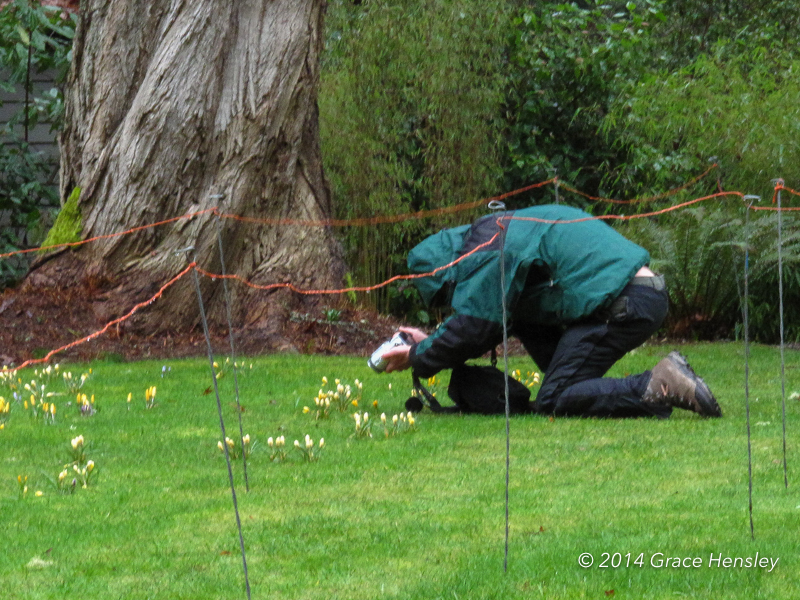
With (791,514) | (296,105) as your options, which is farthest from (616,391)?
(296,105)

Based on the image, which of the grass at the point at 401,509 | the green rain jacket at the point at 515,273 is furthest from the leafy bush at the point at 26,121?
the green rain jacket at the point at 515,273

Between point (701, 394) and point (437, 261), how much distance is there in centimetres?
161

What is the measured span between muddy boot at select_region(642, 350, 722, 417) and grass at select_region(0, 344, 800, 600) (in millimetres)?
133

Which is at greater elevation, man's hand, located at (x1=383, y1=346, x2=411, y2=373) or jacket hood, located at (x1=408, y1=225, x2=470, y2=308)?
A: jacket hood, located at (x1=408, y1=225, x2=470, y2=308)

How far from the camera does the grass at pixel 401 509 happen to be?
338cm

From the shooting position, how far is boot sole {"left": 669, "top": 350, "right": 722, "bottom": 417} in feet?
18.9

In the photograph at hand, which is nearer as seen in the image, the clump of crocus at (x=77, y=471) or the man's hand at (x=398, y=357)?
the clump of crocus at (x=77, y=471)

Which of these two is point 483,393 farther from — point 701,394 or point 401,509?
point 401,509

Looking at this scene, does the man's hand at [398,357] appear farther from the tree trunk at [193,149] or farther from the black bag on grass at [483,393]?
the tree trunk at [193,149]

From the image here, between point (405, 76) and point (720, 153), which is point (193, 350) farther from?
point (720, 153)

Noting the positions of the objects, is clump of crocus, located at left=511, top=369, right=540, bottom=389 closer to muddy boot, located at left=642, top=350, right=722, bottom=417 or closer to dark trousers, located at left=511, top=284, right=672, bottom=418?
dark trousers, located at left=511, top=284, right=672, bottom=418

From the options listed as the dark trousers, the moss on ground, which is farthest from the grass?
the moss on ground

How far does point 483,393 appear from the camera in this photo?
6312 mm

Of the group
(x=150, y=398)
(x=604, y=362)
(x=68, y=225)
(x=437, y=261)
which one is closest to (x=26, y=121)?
(x=68, y=225)
